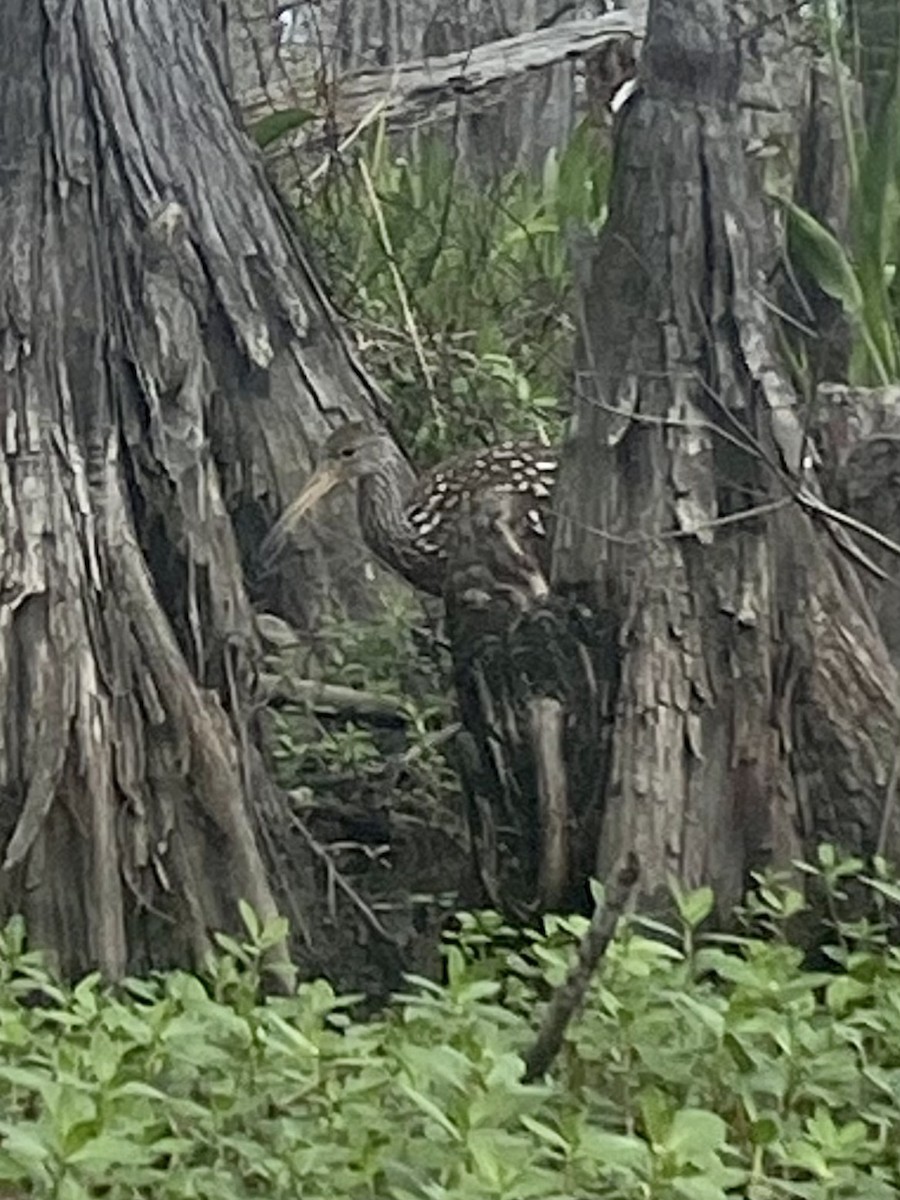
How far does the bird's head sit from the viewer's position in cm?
679

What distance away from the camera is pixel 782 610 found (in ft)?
18.3

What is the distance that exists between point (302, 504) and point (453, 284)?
8.22ft

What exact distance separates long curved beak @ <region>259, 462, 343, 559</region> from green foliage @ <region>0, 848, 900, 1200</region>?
2064 mm

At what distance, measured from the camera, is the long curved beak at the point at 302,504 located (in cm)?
678

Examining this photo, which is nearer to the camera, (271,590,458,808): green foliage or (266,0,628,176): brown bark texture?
(271,590,458,808): green foliage

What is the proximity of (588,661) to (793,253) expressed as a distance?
4.88ft

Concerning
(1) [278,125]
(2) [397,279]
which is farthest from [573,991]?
(2) [397,279]

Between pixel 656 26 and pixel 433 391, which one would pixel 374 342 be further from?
pixel 656 26

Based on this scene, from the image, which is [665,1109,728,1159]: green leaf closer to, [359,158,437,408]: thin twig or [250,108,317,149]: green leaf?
[359,158,437,408]: thin twig

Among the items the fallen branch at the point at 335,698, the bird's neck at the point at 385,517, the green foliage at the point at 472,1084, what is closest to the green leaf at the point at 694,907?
the green foliage at the point at 472,1084

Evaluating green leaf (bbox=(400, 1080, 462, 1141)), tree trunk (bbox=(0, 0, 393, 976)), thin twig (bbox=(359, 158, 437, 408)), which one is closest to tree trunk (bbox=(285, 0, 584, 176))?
thin twig (bbox=(359, 158, 437, 408))

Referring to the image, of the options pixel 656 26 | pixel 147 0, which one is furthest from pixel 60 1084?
pixel 147 0

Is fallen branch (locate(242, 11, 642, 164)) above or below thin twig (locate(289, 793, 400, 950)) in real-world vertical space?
above

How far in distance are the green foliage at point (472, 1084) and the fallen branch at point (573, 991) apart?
0.07 meters
